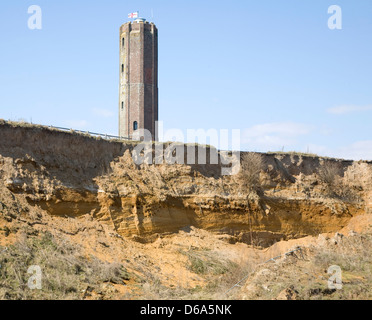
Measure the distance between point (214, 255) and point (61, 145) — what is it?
30.2 feet

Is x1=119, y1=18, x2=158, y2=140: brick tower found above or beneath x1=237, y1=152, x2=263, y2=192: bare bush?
above

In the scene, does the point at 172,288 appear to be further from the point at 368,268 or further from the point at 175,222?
the point at 368,268

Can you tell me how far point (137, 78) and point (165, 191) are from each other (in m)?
20.7

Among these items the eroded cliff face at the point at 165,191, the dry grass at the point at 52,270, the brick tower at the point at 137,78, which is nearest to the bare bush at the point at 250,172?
the eroded cliff face at the point at 165,191

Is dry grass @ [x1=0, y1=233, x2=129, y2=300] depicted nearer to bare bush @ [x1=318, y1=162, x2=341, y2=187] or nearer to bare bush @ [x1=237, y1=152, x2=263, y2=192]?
bare bush @ [x1=237, y1=152, x2=263, y2=192]

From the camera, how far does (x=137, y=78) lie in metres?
47.3

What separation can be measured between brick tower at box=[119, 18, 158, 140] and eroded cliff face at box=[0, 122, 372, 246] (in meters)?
16.2

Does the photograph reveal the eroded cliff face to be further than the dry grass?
Yes

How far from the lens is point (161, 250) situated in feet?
87.9

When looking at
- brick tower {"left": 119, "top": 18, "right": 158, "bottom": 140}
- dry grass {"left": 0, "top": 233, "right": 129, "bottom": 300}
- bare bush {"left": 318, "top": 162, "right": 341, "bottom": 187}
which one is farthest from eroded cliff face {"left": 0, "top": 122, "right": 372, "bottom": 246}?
brick tower {"left": 119, "top": 18, "right": 158, "bottom": 140}

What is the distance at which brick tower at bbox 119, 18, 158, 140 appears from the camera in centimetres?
4716

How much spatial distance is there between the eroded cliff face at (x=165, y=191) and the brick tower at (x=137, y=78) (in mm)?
16164

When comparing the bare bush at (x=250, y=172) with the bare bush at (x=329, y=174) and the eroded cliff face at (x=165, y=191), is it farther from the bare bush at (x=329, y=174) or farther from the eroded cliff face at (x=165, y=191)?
the bare bush at (x=329, y=174)
